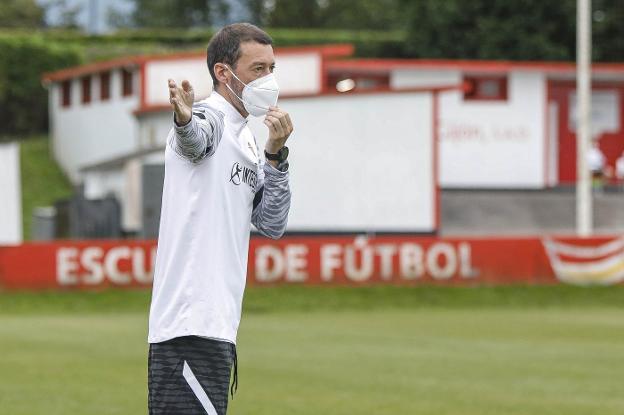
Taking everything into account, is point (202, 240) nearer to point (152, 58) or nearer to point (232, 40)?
point (232, 40)

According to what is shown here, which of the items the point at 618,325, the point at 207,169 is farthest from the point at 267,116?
the point at 618,325

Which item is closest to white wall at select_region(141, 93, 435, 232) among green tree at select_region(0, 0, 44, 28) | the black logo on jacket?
the black logo on jacket

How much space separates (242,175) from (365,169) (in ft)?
91.8

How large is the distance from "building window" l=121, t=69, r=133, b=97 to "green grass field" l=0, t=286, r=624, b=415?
2287 cm

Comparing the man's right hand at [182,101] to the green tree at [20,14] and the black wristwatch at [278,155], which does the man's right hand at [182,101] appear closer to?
the black wristwatch at [278,155]

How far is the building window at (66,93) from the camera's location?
5528cm

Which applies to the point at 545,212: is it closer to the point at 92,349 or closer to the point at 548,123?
the point at 548,123

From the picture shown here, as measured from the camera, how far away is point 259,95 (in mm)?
6055

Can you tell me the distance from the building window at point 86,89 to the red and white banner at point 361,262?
26.7 meters

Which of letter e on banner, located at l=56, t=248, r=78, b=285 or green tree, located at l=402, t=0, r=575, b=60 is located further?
green tree, located at l=402, t=0, r=575, b=60

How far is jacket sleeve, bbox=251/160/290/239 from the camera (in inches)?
242

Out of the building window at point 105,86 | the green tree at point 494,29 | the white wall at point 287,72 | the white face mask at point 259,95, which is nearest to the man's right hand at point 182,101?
the white face mask at point 259,95

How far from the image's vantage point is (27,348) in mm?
18359

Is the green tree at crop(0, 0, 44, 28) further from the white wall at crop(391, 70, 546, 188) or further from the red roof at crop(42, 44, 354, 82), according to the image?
the white wall at crop(391, 70, 546, 188)
